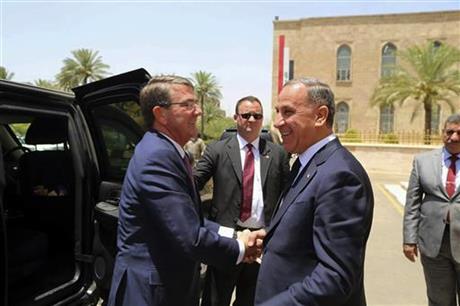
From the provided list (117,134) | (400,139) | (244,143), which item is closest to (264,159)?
(244,143)

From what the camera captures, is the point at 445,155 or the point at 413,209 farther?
the point at 413,209

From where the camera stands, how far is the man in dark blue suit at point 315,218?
67.7 inches

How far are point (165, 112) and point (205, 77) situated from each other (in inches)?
2156

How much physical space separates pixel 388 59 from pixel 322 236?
42.2 m

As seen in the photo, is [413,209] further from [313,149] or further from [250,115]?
[313,149]

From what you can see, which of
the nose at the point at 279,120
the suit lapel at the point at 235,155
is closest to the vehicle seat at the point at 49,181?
the suit lapel at the point at 235,155

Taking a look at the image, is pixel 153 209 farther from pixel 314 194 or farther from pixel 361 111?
pixel 361 111

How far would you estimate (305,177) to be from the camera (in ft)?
6.21

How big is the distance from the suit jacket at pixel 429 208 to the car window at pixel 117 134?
2.30 meters

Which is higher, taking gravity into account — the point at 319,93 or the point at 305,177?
the point at 319,93

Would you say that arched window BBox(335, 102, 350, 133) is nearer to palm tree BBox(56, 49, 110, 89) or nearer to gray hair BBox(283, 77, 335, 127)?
palm tree BBox(56, 49, 110, 89)

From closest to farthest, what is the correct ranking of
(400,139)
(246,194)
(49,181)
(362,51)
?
(246,194), (49,181), (400,139), (362,51)

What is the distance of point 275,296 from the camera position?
1.88 m

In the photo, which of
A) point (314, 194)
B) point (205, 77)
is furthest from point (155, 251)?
point (205, 77)
